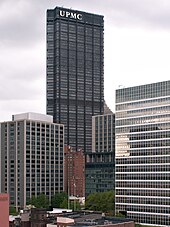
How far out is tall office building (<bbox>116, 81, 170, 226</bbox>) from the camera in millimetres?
169375

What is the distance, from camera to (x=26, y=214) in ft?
444

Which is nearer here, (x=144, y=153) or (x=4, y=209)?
(x=4, y=209)

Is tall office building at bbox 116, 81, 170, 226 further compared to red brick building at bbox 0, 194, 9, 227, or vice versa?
tall office building at bbox 116, 81, 170, 226

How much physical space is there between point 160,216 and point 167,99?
3547 cm

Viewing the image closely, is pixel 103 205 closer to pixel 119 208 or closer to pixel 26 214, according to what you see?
pixel 119 208

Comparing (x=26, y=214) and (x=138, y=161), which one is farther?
(x=138, y=161)

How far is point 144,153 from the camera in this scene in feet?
581

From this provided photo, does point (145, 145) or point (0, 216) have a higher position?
point (145, 145)

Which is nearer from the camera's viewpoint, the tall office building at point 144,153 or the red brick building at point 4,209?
the red brick building at point 4,209

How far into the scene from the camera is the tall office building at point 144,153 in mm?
169375

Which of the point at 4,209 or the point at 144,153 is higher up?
the point at 144,153

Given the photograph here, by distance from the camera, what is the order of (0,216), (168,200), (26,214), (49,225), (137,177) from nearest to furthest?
(0,216) < (49,225) < (26,214) < (168,200) < (137,177)

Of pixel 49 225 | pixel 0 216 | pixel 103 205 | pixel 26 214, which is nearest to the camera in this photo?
pixel 0 216

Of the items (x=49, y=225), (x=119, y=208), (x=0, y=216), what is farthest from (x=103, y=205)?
(x=0, y=216)
